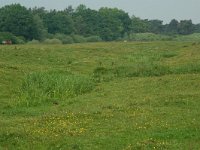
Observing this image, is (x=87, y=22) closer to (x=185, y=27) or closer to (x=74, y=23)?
(x=74, y=23)

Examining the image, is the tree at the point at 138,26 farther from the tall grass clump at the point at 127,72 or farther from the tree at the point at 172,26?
the tall grass clump at the point at 127,72

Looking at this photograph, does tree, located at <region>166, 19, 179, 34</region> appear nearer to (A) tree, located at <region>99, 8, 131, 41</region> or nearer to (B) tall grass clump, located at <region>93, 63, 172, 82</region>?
(A) tree, located at <region>99, 8, 131, 41</region>

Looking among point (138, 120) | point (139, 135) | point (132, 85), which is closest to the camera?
point (139, 135)

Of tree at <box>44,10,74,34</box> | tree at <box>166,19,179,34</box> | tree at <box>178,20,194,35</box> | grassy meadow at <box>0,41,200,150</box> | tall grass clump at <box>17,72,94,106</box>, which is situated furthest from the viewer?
tree at <box>166,19,179,34</box>

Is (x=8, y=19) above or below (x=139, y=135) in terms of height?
above

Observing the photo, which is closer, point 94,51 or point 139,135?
point 139,135

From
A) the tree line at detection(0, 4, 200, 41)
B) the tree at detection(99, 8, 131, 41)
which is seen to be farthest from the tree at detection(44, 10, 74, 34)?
the tree at detection(99, 8, 131, 41)

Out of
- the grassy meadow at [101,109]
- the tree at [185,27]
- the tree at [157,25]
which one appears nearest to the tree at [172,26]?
the tree at [157,25]

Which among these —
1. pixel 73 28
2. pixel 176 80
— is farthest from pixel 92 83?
pixel 73 28

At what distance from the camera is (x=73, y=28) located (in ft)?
296

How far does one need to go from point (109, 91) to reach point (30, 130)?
8.68 meters

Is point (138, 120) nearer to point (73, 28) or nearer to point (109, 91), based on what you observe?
point (109, 91)

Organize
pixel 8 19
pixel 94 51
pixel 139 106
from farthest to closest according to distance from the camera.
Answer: pixel 8 19
pixel 94 51
pixel 139 106

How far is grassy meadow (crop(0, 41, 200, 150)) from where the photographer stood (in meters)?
12.4
